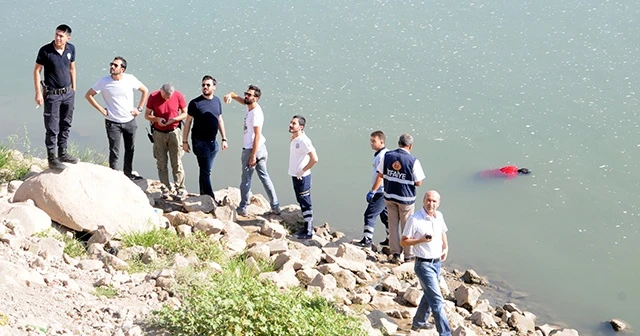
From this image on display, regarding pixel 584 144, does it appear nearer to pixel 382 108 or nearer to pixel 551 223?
pixel 551 223

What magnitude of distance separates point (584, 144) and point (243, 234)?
772cm

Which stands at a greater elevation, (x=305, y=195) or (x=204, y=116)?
(x=204, y=116)

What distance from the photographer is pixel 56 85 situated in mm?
9227

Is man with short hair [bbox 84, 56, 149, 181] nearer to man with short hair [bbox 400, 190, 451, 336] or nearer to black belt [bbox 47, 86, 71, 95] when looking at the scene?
black belt [bbox 47, 86, 71, 95]

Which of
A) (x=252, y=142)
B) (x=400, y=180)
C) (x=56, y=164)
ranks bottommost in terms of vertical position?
(x=56, y=164)

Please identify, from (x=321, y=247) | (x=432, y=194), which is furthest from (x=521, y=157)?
(x=432, y=194)

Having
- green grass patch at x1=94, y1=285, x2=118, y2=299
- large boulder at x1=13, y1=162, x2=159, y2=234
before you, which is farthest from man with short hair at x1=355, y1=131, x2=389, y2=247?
green grass patch at x1=94, y1=285, x2=118, y2=299

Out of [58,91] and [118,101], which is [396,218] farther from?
[58,91]

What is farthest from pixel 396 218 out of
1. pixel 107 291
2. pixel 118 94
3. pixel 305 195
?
pixel 107 291

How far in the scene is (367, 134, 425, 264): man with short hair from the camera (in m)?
9.83

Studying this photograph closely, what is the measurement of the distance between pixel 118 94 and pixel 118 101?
93mm

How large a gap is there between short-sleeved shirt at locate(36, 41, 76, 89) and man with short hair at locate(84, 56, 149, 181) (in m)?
0.95

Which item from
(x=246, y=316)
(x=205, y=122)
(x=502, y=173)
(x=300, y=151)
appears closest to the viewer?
(x=246, y=316)

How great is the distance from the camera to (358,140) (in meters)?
15.7
